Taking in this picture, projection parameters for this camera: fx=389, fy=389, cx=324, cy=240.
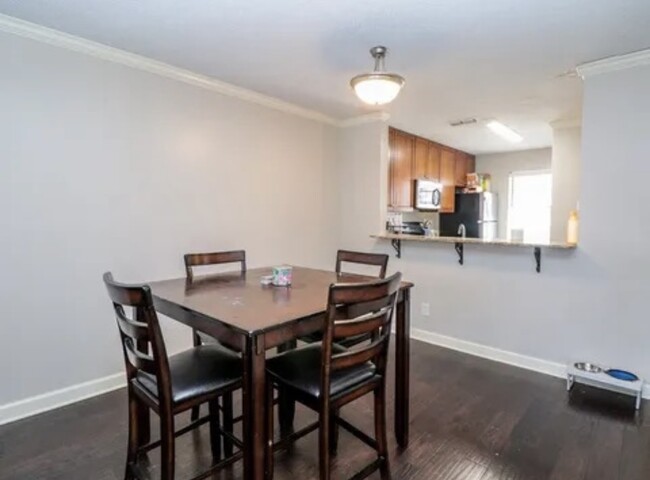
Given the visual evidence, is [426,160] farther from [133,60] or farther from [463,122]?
[133,60]

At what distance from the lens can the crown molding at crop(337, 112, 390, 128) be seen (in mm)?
4031

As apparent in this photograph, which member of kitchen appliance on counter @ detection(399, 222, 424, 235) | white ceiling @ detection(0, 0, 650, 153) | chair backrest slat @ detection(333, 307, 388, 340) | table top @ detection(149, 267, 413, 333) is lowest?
chair backrest slat @ detection(333, 307, 388, 340)

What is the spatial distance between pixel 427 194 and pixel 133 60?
3.76m

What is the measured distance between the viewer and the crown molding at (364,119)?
4.03 m

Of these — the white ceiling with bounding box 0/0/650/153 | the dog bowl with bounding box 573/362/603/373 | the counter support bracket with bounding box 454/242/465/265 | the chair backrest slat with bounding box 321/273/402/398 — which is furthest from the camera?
the counter support bracket with bounding box 454/242/465/265

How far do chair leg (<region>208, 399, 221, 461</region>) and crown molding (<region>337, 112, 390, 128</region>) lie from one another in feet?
10.4

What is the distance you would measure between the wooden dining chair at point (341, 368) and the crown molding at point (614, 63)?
227cm

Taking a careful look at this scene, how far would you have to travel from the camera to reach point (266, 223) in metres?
3.62

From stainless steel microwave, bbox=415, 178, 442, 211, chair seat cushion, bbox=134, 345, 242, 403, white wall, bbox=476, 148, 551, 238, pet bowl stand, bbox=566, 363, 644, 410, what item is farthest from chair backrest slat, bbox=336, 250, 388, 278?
white wall, bbox=476, 148, 551, 238

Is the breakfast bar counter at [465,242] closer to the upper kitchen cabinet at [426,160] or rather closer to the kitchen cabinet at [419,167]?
the kitchen cabinet at [419,167]

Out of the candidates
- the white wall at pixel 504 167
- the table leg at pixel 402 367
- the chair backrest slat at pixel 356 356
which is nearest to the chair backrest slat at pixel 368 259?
the table leg at pixel 402 367

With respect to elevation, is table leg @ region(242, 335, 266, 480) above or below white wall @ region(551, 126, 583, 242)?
below

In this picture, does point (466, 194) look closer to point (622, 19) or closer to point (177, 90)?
point (622, 19)

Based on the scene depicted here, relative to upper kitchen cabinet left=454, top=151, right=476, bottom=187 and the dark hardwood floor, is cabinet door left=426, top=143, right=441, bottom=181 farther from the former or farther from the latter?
the dark hardwood floor
